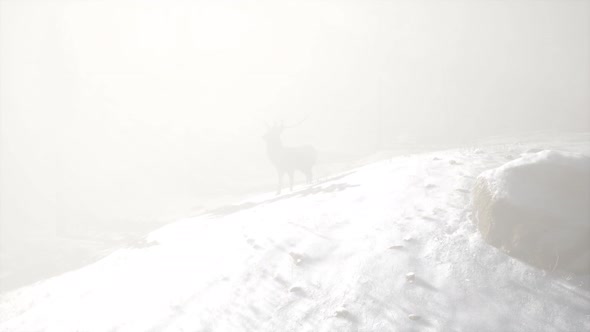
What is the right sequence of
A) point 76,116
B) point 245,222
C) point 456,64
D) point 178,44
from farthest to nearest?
point 178,44 < point 456,64 < point 76,116 < point 245,222

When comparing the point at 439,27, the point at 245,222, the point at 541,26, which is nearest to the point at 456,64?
the point at 541,26

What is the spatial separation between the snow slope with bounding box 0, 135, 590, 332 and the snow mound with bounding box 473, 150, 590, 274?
359 millimetres

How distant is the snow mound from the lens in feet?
27.8

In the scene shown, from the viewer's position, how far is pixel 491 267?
29.1 feet

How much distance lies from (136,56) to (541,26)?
105 metres

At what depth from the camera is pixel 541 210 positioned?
875 cm

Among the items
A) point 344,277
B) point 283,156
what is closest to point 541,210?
point 344,277

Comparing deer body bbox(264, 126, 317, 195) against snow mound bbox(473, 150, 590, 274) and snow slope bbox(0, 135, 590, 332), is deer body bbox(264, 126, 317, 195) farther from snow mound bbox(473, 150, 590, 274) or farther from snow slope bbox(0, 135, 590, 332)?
snow mound bbox(473, 150, 590, 274)

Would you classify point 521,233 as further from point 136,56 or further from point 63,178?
point 136,56

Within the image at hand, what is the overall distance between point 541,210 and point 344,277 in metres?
4.83

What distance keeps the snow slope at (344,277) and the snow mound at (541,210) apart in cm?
36

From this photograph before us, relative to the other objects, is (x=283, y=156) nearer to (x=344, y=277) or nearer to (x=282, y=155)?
(x=282, y=155)

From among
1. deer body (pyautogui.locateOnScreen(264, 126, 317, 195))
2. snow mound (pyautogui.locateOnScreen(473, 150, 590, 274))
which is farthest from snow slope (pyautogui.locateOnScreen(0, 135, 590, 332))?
deer body (pyautogui.locateOnScreen(264, 126, 317, 195))

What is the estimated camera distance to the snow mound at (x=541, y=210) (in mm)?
8461
